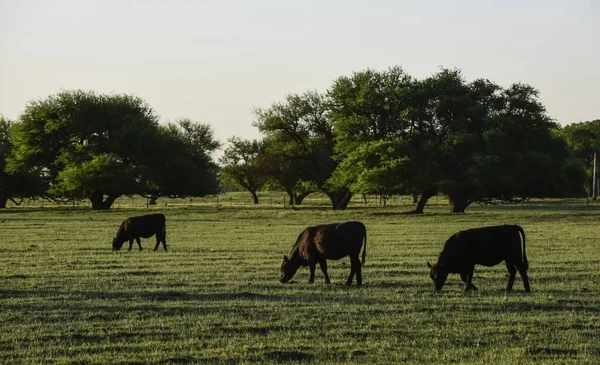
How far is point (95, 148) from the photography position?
65875 mm

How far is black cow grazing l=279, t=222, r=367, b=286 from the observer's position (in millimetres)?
16953

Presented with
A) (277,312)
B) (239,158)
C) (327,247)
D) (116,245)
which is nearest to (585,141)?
(239,158)

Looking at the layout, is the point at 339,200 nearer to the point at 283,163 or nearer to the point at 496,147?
the point at 283,163

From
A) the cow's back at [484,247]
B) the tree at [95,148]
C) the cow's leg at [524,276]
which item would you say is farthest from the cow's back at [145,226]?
the tree at [95,148]

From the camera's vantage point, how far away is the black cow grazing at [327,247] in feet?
55.6

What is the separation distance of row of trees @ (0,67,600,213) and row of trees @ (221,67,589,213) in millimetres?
78

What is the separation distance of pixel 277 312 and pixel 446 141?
4177cm

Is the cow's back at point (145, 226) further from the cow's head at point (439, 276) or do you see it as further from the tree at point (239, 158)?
the tree at point (239, 158)

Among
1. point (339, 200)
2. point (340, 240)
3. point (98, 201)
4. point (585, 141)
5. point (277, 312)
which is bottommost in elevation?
point (277, 312)

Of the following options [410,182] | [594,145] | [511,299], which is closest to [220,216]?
[410,182]

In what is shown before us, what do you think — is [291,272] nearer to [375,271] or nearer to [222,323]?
[375,271]

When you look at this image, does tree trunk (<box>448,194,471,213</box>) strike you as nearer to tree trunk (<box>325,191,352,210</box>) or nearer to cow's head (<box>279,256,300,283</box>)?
tree trunk (<box>325,191,352,210</box>)

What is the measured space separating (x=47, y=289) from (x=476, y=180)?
38182 mm

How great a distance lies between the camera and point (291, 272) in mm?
17469
